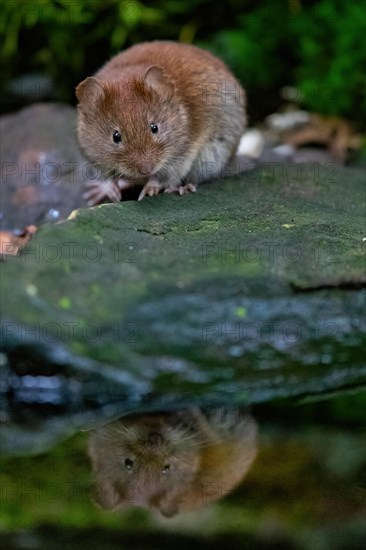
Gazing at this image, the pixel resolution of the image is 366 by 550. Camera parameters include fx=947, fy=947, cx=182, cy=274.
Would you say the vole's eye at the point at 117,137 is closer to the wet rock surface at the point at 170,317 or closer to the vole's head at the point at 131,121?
the vole's head at the point at 131,121

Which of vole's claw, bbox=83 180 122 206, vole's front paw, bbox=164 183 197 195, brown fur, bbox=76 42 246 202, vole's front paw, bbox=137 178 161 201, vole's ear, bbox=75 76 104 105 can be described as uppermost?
vole's ear, bbox=75 76 104 105

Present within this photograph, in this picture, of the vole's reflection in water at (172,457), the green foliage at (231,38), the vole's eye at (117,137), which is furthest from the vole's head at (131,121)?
the green foliage at (231,38)

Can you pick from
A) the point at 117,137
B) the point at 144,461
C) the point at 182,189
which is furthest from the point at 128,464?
the point at 182,189

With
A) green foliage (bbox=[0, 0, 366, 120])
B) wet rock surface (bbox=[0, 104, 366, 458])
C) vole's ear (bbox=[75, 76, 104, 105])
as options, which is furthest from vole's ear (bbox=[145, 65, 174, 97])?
green foliage (bbox=[0, 0, 366, 120])

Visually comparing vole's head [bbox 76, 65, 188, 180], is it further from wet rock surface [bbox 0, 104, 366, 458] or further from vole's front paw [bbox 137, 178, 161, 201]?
wet rock surface [bbox 0, 104, 366, 458]

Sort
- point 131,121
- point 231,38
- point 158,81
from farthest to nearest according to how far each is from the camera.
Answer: point 231,38 < point 158,81 < point 131,121

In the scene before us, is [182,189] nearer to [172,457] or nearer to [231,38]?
[172,457]
